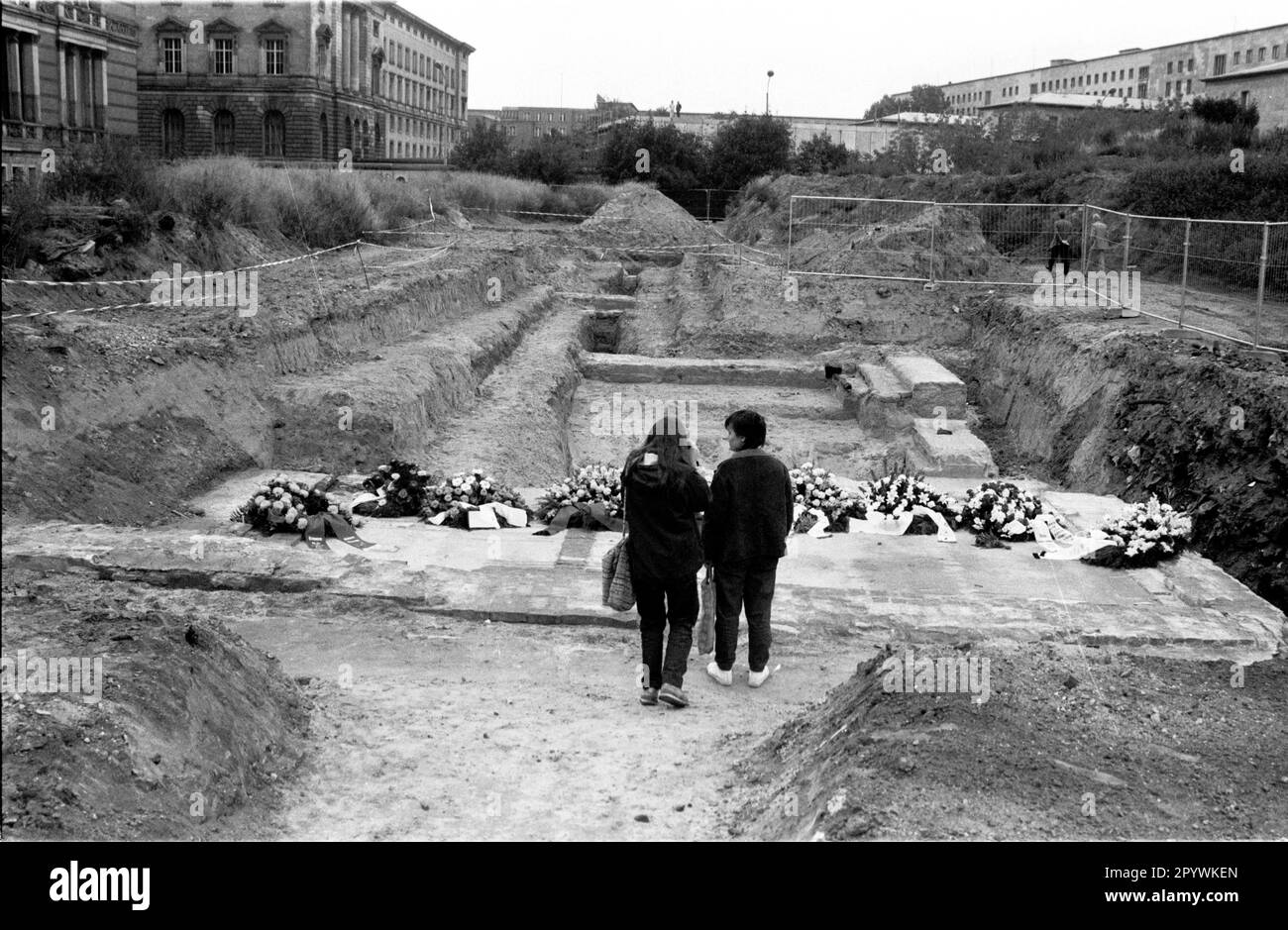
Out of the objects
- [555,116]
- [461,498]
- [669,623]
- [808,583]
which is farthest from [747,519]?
[555,116]

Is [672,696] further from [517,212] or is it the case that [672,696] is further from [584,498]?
[517,212]

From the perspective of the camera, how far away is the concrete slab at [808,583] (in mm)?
7352

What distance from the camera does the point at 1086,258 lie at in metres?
20.2

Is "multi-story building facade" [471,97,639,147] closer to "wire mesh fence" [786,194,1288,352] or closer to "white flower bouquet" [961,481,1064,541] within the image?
"wire mesh fence" [786,194,1288,352]

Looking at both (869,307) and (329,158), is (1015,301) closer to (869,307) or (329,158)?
(869,307)

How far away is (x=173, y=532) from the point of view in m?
8.34

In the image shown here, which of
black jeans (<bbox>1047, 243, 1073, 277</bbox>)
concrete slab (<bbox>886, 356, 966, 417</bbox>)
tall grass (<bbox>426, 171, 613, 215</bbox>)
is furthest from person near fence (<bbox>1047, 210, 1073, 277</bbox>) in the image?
tall grass (<bbox>426, 171, 613, 215</bbox>)

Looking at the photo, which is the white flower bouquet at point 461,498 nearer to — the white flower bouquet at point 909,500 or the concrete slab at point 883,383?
the white flower bouquet at point 909,500

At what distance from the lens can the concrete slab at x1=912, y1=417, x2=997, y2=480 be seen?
1326 centimetres

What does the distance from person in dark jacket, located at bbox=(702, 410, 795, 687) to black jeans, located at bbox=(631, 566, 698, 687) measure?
0.25 m

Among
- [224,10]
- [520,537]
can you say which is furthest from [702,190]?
[520,537]

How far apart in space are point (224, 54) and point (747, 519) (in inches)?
2107

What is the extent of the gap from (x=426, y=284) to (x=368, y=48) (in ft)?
147

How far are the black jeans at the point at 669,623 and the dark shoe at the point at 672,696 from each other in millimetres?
40
